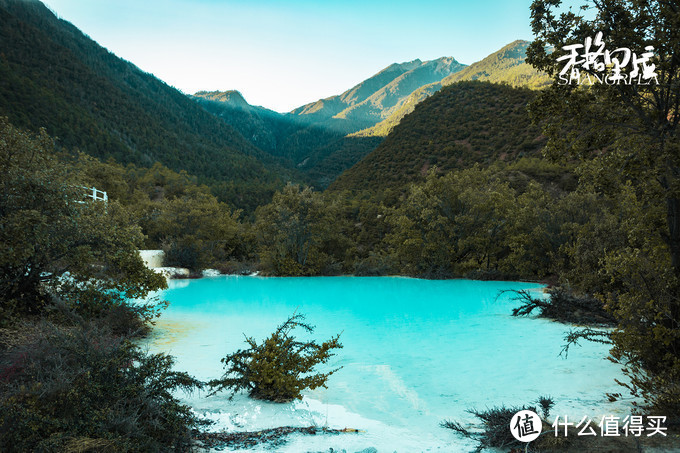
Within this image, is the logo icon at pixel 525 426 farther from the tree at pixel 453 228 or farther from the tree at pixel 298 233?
the tree at pixel 298 233

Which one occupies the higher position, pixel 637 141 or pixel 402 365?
pixel 637 141

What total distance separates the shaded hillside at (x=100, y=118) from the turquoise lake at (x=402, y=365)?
47735 mm

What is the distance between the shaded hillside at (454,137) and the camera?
1813 inches

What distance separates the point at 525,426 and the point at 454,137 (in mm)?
49843

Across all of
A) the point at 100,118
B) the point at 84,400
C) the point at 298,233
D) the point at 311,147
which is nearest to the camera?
the point at 84,400

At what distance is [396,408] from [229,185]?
6268 centimetres

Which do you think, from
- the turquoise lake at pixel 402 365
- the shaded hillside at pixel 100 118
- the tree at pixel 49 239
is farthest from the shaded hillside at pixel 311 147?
the tree at pixel 49 239

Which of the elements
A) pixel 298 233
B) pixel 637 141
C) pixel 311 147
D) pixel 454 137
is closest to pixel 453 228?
pixel 298 233

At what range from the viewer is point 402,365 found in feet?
27.0

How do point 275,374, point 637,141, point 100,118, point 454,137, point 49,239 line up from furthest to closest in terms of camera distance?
1. point 100,118
2. point 454,137
3. point 49,239
4. point 275,374
5. point 637,141

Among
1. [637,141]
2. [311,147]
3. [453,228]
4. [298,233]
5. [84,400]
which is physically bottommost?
[453,228]

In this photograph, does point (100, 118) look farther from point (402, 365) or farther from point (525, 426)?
point (525, 426)

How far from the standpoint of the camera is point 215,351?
Answer: 9.00 m

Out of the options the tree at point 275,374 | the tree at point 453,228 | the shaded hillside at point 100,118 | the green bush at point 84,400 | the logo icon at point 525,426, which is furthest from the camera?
the shaded hillside at point 100,118
